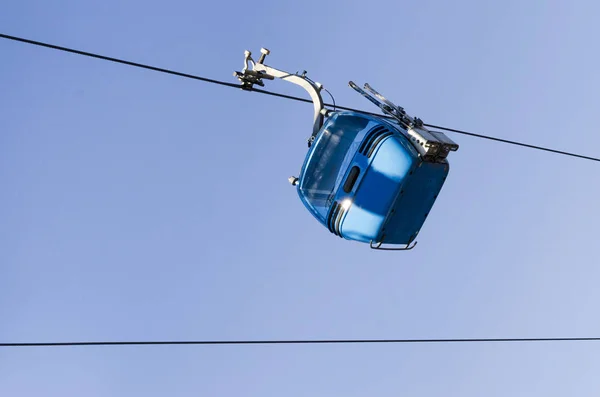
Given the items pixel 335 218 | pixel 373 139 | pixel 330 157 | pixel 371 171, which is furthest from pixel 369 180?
pixel 330 157

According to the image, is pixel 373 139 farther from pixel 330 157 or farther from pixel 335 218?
pixel 335 218

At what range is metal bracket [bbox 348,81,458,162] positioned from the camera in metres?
7.78

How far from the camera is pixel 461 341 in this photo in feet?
32.6

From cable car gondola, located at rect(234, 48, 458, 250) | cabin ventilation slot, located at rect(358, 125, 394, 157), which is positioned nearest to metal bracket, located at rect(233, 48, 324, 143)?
cable car gondola, located at rect(234, 48, 458, 250)

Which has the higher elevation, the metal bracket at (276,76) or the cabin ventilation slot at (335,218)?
the metal bracket at (276,76)

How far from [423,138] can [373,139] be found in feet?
2.24

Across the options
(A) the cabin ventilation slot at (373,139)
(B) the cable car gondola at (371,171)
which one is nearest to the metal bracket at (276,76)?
(B) the cable car gondola at (371,171)

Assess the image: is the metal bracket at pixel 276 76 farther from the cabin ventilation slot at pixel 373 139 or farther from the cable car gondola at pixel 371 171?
the cabin ventilation slot at pixel 373 139

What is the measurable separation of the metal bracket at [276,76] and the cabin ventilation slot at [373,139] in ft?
3.43

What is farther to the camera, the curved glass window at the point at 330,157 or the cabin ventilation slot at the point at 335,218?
the curved glass window at the point at 330,157

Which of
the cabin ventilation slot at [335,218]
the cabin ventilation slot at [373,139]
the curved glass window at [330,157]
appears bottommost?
the cabin ventilation slot at [335,218]

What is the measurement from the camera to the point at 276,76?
9602 mm

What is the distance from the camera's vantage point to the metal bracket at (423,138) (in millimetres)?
7781

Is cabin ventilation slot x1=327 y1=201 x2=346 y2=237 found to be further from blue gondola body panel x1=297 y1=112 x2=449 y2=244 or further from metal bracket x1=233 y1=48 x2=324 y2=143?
metal bracket x1=233 y1=48 x2=324 y2=143
